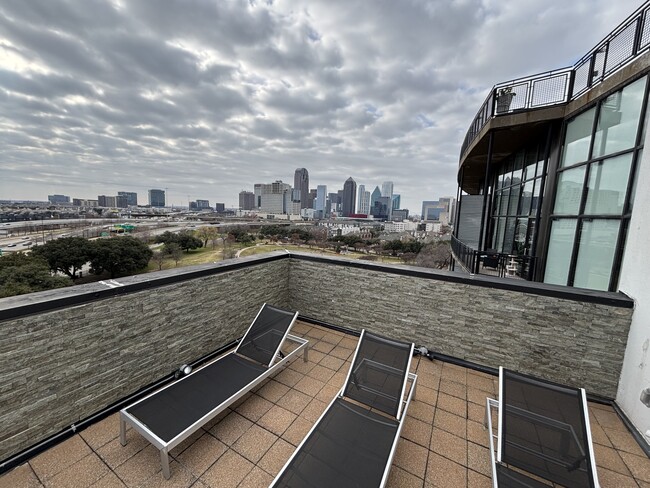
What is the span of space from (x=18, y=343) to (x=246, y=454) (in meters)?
2.05

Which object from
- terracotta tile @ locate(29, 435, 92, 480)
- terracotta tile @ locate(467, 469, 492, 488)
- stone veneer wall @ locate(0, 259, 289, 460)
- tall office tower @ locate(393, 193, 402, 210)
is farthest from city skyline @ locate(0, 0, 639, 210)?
tall office tower @ locate(393, 193, 402, 210)

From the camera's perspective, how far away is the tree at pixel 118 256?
2525 cm

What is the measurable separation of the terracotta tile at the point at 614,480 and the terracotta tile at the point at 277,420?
8.83 ft

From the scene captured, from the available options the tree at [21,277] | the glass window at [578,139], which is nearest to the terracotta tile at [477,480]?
the glass window at [578,139]

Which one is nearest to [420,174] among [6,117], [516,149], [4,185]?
[516,149]

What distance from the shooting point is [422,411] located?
2.78 metres

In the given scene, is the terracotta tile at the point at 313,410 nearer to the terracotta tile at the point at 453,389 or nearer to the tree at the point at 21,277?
the terracotta tile at the point at 453,389

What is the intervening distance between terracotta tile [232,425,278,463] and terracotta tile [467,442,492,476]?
5.84 ft

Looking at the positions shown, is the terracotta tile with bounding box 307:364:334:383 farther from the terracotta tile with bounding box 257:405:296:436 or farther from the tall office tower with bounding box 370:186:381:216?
the tall office tower with bounding box 370:186:381:216

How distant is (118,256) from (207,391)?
30849 millimetres

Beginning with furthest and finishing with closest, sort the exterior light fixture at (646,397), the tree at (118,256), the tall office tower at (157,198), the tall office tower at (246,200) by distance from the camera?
the tall office tower at (246,200) → the tall office tower at (157,198) → the tree at (118,256) → the exterior light fixture at (646,397)

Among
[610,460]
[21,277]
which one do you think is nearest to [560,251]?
[610,460]

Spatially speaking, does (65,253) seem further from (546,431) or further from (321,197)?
(321,197)

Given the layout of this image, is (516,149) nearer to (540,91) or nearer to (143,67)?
(540,91)
